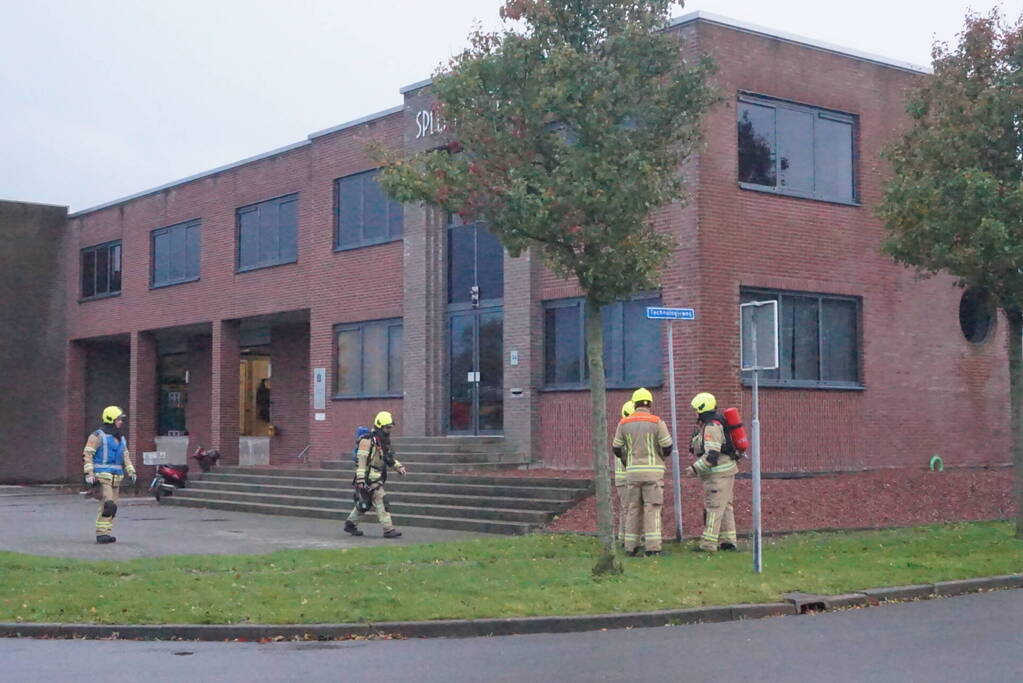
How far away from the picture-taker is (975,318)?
81.5 feet

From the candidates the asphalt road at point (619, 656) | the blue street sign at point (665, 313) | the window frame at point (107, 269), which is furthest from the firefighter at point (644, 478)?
the window frame at point (107, 269)

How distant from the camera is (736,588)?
12414 mm

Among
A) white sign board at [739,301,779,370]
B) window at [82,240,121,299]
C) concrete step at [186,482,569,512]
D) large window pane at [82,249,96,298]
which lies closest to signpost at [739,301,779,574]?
white sign board at [739,301,779,370]

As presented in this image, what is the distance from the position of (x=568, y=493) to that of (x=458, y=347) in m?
7.03

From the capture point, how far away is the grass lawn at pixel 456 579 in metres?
11.4

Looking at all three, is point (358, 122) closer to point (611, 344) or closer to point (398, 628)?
point (611, 344)

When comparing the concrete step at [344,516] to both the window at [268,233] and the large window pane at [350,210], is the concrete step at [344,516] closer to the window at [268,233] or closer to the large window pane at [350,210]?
the large window pane at [350,210]

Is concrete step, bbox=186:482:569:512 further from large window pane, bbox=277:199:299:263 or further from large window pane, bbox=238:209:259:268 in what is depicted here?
large window pane, bbox=238:209:259:268

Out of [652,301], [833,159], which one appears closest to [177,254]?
[652,301]

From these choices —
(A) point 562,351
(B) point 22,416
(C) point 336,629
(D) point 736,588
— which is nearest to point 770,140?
(A) point 562,351

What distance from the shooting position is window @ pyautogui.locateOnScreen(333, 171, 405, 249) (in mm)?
26828

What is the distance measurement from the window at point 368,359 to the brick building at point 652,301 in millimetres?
58

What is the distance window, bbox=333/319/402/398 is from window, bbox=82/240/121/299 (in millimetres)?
10180

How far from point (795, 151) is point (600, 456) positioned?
10.4 meters
